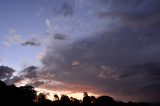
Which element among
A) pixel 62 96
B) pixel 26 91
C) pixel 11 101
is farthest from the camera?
pixel 62 96

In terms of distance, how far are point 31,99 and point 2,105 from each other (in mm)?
33788

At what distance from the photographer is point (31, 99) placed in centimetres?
13925

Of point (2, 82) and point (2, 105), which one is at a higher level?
point (2, 82)

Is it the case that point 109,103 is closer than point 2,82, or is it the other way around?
point 2,82

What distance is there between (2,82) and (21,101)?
1372 cm

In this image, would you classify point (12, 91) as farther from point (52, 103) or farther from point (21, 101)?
point (52, 103)

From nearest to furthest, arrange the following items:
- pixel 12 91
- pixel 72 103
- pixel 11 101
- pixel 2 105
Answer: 1. pixel 2 105
2. pixel 11 101
3. pixel 12 91
4. pixel 72 103

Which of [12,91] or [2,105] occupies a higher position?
[12,91]

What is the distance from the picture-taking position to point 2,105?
348 feet

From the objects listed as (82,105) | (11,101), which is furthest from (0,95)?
(82,105)

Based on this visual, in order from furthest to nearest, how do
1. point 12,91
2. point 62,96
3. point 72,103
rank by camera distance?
1. point 62,96
2. point 72,103
3. point 12,91

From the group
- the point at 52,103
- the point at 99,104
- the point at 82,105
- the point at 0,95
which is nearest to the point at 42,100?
the point at 52,103

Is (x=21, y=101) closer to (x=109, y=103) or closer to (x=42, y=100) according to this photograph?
(x=42, y=100)

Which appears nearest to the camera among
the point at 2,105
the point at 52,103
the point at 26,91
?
the point at 2,105
